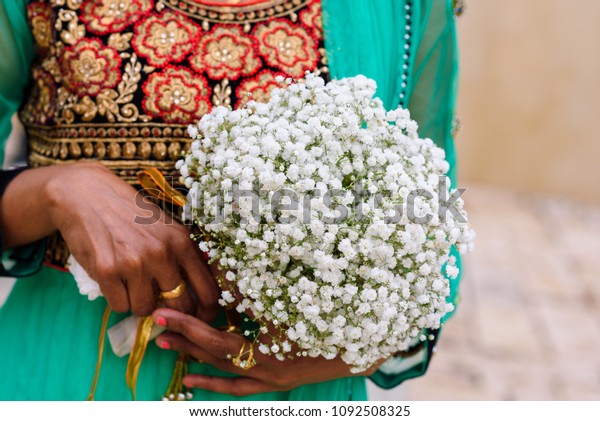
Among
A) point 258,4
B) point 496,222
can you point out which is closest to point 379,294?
point 258,4

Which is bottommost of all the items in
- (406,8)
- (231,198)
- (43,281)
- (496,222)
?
(496,222)

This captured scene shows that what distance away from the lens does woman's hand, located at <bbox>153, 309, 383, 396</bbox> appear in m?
1.18

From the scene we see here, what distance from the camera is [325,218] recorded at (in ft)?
3.23

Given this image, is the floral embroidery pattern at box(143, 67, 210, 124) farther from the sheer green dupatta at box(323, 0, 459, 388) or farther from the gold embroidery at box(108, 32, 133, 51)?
the sheer green dupatta at box(323, 0, 459, 388)

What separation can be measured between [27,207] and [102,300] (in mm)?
228

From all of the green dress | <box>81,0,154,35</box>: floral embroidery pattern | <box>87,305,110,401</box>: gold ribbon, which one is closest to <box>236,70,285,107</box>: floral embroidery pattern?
the green dress

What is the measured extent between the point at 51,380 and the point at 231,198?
0.62 meters

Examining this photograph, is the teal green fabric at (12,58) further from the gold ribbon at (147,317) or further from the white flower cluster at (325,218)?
the white flower cluster at (325,218)

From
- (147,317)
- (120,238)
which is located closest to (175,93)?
(120,238)

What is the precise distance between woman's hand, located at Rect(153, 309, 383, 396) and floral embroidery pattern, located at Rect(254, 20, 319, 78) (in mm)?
463

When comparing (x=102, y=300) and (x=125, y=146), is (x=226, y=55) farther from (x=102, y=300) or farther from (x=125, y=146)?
(x=102, y=300)
